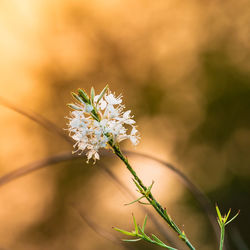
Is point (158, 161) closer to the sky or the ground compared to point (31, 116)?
closer to the ground

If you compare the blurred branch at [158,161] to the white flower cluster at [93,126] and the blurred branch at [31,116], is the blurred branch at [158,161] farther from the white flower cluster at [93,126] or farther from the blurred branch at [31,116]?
the white flower cluster at [93,126]

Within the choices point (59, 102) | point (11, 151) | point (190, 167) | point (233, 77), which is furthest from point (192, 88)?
point (11, 151)

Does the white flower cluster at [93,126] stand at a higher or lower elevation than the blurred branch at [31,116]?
lower

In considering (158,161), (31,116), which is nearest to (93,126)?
(158,161)

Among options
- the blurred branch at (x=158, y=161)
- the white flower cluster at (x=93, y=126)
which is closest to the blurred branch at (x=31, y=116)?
the blurred branch at (x=158, y=161)

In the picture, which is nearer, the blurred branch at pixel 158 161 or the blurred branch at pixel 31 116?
the blurred branch at pixel 158 161

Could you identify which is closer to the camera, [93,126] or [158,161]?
[93,126]

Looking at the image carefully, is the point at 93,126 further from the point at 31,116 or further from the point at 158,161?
the point at 31,116

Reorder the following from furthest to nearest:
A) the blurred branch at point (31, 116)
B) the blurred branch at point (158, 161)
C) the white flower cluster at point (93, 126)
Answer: the blurred branch at point (31, 116)
the blurred branch at point (158, 161)
the white flower cluster at point (93, 126)

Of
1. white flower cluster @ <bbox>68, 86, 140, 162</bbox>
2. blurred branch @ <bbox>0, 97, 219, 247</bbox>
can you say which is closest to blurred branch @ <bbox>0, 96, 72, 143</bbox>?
blurred branch @ <bbox>0, 97, 219, 247</bbox>

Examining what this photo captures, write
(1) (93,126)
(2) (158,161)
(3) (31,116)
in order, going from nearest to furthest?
(1) (93,126) < (2) (158,161) < (3) (31,116)

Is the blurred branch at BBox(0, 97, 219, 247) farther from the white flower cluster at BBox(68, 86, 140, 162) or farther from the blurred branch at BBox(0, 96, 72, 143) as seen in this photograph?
the white flower cluster at BBox(68, 86, 140, 162)

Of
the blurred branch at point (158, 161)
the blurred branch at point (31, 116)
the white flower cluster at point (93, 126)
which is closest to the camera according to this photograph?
the white flower cluster at point (93, 126)
